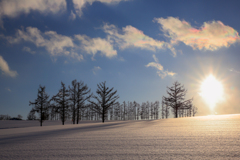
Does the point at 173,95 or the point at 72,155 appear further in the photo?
the point at 173,95

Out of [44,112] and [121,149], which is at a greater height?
[121,149]

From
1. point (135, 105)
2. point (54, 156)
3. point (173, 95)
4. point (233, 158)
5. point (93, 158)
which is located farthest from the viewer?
point (135, 105)

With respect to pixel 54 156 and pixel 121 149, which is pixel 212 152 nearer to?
pixel 121 149

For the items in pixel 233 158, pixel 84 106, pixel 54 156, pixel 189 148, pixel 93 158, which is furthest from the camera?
pixel 84 106

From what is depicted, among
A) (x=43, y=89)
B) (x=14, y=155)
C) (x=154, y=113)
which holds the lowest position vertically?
(x=154, y=113)

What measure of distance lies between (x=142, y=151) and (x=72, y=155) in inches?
59.7

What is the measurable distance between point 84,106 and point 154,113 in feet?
154

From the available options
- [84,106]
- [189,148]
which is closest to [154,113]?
[84,106]

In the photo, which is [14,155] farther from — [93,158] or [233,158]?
[233,158]

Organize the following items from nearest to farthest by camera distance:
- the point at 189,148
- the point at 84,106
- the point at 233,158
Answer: the point at 233,158
the point at 189,148
the point at 84,106

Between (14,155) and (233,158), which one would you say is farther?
(14,155)

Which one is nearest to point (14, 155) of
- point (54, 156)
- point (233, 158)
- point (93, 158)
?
point (54, 156)

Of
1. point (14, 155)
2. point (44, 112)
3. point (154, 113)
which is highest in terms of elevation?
point (14, 155)

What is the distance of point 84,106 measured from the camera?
32281 millimetres
